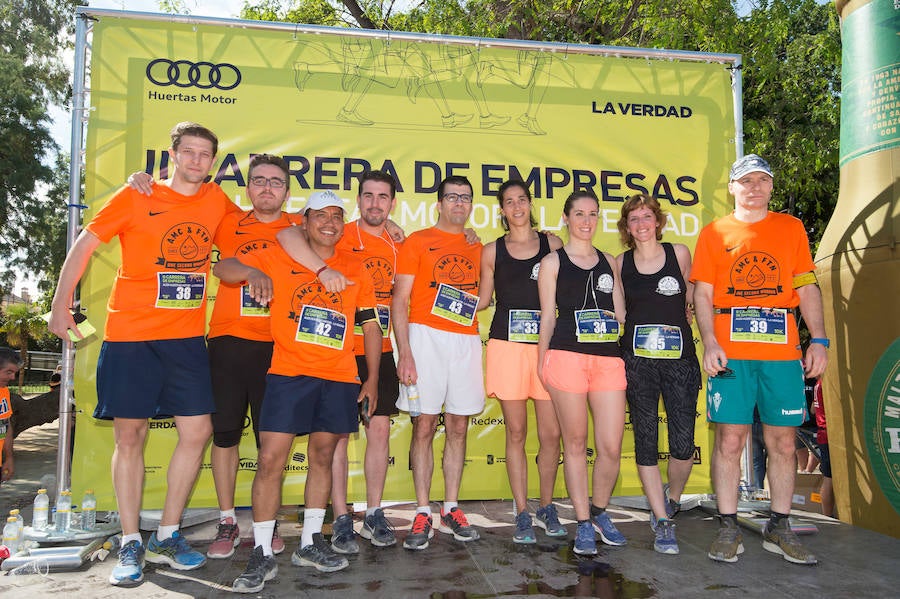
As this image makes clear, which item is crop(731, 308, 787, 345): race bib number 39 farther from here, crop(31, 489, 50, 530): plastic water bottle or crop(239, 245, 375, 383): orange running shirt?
crop(31, 489, 50, 530): plastic water bottle

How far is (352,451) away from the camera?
4.18m

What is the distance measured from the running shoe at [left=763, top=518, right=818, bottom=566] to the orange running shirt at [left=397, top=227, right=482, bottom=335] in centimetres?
181

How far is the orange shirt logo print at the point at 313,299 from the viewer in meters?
→ 2.90

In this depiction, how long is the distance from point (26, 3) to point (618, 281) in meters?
13.1

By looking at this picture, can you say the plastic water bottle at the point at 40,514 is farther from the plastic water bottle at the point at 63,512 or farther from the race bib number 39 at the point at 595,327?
the race bib number 39 at the point at 595,327

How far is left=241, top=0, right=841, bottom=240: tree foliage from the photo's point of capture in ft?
25.0

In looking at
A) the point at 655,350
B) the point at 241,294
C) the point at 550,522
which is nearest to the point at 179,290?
the point at 241,294

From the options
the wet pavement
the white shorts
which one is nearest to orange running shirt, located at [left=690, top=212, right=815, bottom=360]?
the wet pavement

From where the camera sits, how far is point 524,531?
3406 mm

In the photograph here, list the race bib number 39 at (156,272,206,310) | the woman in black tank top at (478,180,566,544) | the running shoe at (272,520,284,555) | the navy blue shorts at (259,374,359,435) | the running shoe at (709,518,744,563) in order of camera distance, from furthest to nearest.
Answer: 1. the woman in black tank top at (478,180,566,544)
2. the running shoe at (272,520,284,555)
3. the running shoe at (709,518,744,563)
4. the race bib number 39 at (156,272,206,310)
5. the navy blue shorts at (259,374,359,435)

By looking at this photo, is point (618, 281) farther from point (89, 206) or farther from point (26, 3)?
point (26, 3)

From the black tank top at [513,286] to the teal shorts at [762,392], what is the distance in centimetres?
103

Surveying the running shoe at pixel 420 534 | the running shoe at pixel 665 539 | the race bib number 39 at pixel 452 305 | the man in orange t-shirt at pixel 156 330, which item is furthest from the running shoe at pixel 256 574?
the running shoe at pixel 665 539

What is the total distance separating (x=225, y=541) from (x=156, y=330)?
1127 millimetres
